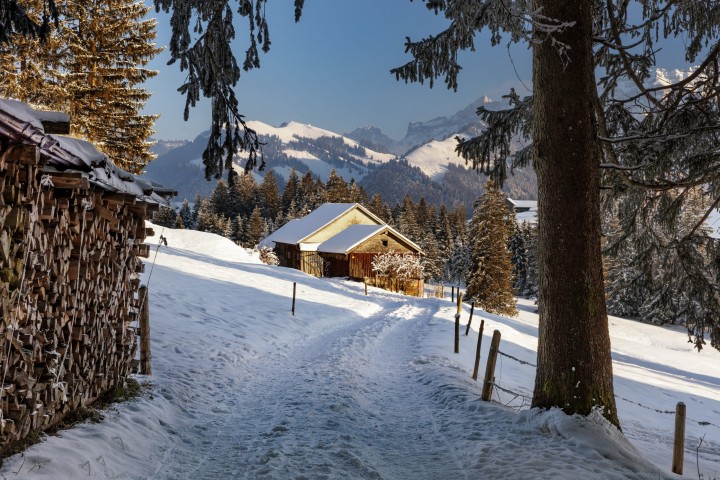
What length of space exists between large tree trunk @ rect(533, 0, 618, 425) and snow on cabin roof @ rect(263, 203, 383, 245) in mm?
36608

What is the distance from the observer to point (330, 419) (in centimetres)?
635

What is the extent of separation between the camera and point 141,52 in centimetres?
2378

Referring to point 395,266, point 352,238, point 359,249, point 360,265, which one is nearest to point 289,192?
point 352,238

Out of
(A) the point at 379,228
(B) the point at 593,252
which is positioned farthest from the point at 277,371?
(A) the point at 379,228

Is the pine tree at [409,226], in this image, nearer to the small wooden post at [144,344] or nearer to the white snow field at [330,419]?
the white snow field at [330,419]

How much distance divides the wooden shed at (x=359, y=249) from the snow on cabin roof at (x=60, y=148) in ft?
106

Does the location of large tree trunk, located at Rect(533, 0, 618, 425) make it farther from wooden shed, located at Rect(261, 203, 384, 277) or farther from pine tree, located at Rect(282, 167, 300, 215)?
pine tree, located at Rect(282, 167, 300, 215)

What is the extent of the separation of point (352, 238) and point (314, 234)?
4.41 metres

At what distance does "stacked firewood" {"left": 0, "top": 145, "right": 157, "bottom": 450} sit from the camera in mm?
3938

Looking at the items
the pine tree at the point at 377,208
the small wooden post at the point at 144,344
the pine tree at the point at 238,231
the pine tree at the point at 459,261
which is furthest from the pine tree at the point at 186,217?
the small wooden post at the point at 144,344

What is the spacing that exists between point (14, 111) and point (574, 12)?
247 inches

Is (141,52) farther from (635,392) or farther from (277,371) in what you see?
(635,392)

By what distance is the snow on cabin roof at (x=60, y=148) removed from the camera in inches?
144

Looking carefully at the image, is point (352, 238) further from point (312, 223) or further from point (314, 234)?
point (312, 223)
